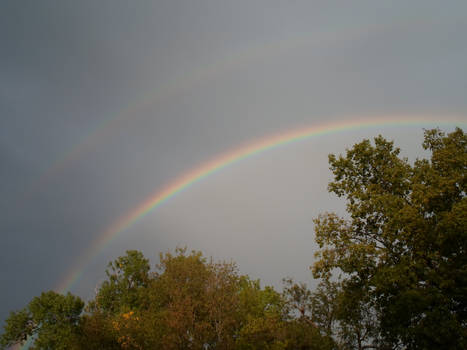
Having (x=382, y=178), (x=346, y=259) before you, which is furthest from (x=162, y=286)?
(x=382, y=178)

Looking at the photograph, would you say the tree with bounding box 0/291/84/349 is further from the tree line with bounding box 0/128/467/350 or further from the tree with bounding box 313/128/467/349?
the tree with bounding box 313/128/467/349

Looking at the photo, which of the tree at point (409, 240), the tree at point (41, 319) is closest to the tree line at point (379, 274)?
the tree at point (409, 240)

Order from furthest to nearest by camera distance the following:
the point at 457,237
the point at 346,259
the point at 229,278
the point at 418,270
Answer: the point at 229,278, the point at 346,259, the point at 418,270, the point at 457,237

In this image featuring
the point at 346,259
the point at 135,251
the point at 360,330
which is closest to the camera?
the point at 346,259

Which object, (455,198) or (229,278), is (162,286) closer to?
(229,278)

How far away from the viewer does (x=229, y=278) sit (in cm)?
2748

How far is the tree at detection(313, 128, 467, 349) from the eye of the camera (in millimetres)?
20172

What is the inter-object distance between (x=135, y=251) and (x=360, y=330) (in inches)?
1535

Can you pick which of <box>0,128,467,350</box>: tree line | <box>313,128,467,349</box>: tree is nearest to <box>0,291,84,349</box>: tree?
<box>0,128,467,350</box>: tree line

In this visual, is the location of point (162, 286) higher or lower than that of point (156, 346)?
higher

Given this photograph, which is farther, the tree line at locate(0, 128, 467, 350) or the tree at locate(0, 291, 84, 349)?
the tree at locate(0, 291, 84, 349)

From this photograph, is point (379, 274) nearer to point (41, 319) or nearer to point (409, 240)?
point (409, 240)

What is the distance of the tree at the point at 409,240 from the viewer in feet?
66.2

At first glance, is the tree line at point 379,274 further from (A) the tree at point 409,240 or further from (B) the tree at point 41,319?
(B) the tree at point 41,319
